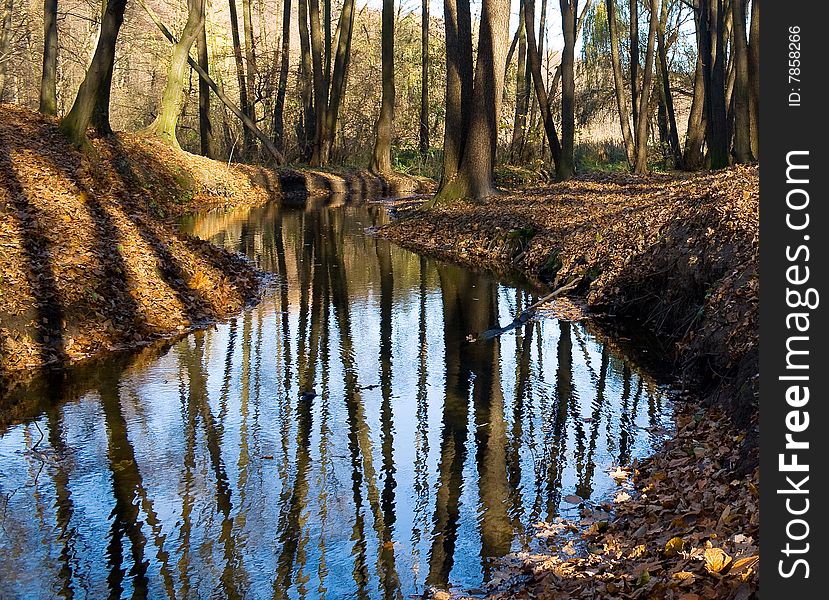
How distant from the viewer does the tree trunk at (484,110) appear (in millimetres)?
19281

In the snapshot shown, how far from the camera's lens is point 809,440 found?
2709mm

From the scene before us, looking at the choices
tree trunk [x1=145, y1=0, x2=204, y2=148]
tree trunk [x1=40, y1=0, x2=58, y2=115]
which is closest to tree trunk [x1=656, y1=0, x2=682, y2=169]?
tree trunk [x1=145, y1=0, x2=204, y2=148]

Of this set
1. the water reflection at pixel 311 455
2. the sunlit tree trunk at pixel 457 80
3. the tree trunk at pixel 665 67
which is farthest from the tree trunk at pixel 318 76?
the water reflection at pixel 311 455

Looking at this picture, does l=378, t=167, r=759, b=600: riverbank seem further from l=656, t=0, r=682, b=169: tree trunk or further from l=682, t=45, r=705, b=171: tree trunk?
l=656, t=0, r=682, b=169: tree trunk

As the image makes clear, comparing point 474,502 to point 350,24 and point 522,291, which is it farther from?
point 350,24

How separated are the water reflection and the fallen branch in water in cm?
22

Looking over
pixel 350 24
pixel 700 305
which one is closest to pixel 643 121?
pixel 350 24

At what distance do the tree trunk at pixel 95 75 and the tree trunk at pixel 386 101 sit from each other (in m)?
14.6

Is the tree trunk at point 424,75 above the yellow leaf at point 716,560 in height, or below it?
above

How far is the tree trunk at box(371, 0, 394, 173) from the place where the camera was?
3272 cm

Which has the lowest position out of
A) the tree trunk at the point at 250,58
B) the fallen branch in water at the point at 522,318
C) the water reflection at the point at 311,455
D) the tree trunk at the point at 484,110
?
the water reflection at the point at 311,455

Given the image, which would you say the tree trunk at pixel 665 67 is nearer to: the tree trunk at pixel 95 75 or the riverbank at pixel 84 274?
the tree trunk at pixel 95 75

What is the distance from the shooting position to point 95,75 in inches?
768

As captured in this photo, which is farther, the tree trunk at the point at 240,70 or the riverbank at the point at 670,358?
the tree trunk at the point at 240,70
